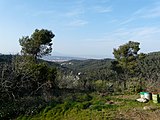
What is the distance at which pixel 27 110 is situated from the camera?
11273 mm

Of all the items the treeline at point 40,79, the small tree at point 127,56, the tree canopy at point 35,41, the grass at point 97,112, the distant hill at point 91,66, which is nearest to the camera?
the grass at point 97,112

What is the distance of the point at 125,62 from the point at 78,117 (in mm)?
17898

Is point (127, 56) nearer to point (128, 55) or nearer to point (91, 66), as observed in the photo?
point (128, 55)

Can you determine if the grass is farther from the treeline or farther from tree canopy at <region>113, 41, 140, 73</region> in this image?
tree canopy at <region>113, 41, 140, 73</region>

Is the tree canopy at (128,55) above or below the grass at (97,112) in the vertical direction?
above

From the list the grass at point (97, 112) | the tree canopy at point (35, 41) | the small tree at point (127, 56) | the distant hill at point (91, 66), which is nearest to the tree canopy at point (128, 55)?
the small tree at point (127, 56)

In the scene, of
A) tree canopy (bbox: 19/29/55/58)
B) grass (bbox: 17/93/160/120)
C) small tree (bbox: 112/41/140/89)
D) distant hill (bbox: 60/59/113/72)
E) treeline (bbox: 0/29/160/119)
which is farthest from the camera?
distant hill (bbox: 60/59/113/72)

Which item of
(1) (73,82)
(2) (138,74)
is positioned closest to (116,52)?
(2) (138,74)

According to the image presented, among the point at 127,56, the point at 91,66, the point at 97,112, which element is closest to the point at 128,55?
the point at 127,56

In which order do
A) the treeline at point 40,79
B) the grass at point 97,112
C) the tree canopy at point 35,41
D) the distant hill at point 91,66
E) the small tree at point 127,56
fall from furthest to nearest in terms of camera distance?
the distant hill at point 91,66
the small tree at point 127,56
the tree canopy at point 35,41
the treeline at point 40,79
the grass at point 97,112

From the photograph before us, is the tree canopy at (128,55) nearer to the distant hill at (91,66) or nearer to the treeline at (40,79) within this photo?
the treeline at (40,79)

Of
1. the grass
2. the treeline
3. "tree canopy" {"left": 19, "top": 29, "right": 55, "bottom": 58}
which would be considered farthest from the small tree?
the grass

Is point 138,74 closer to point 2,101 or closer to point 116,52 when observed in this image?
point 116,52

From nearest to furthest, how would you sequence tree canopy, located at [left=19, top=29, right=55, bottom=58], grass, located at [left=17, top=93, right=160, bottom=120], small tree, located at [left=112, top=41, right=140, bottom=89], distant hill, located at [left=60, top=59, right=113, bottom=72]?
grass, located at [left=17, top=93, right=160, bottom=120] < tree canopy, located at [left=19, top=29, right=55, bottom=58] < small tree, located at [left=112, top=41, right=140, bottom=89] < distant hill, located at [left=60, top=59, right=113, bottom=72]
